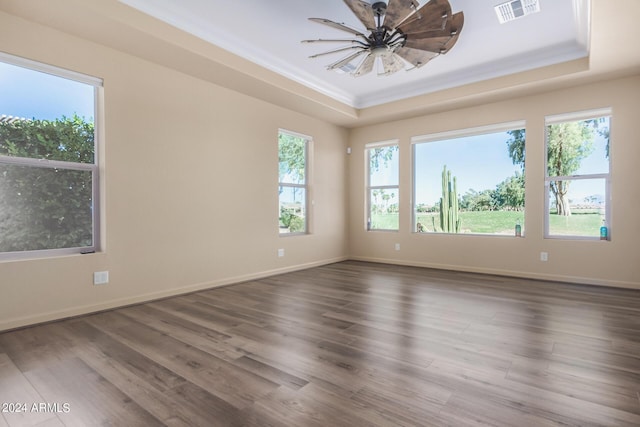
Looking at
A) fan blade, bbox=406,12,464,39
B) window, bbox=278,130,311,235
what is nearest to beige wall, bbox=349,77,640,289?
window, bbox=278,130,311,235

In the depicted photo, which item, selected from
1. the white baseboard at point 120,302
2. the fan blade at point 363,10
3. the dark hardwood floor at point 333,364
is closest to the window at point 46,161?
the white baseboard at point 120,302

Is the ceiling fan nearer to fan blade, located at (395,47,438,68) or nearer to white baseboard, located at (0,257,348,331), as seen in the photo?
fan blade, located at (395,47,438,68)

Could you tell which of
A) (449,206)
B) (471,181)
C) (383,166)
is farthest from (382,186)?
(471,181)

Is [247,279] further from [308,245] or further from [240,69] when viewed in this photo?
[240,69]

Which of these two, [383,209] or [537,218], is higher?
[383,209]

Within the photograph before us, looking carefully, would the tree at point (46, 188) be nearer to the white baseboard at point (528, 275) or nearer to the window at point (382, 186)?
the window at point (382, 186)

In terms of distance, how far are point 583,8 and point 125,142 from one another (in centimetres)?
468

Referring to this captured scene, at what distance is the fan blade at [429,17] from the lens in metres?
2.67

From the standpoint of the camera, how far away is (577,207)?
457 cm

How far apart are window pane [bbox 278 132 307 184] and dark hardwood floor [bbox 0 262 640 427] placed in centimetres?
246

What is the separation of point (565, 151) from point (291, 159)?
405 cm

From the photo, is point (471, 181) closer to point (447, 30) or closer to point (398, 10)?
point (447, 30)

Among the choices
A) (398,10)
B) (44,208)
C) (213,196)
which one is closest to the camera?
(398,10)

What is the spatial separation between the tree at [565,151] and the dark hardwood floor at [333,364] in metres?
1.60
